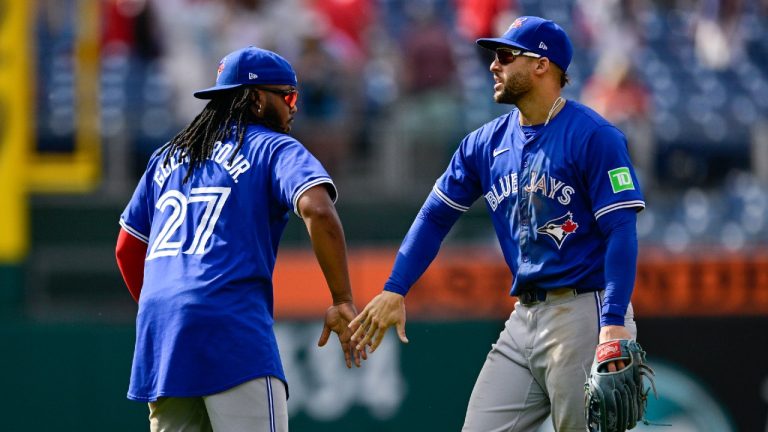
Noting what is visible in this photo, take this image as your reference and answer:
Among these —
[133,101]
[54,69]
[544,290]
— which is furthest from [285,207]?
[54,69]

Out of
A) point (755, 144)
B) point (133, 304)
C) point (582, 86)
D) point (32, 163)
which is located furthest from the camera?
point (582, 86)

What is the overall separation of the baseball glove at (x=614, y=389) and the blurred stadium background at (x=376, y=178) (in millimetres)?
3898

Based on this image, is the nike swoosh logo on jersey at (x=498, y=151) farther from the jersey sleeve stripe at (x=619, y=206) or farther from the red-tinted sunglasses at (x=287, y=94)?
the red-tinted sunglasses at (x=287, y=94)

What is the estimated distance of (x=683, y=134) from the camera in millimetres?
11555

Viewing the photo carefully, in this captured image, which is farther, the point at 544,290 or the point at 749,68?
the point at 749,68

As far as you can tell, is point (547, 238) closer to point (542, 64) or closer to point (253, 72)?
point (542, 64)

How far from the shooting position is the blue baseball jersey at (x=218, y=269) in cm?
442

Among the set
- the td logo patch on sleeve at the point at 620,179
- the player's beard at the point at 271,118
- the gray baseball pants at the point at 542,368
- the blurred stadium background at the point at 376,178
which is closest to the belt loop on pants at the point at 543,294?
the gray baseball pants at the point at 542,368

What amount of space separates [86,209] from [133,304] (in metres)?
0.92

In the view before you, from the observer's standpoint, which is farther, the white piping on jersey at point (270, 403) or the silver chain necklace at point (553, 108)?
the silver chain necklace at point (553, 108)

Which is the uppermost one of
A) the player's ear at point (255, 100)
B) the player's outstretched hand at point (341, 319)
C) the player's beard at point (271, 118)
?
the player's ear at point (255, 100)

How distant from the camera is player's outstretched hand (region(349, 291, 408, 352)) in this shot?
4.88 metres

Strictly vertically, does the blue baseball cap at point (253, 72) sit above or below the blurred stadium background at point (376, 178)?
above

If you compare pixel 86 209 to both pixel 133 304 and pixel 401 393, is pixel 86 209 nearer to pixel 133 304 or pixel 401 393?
pixel 133 304
